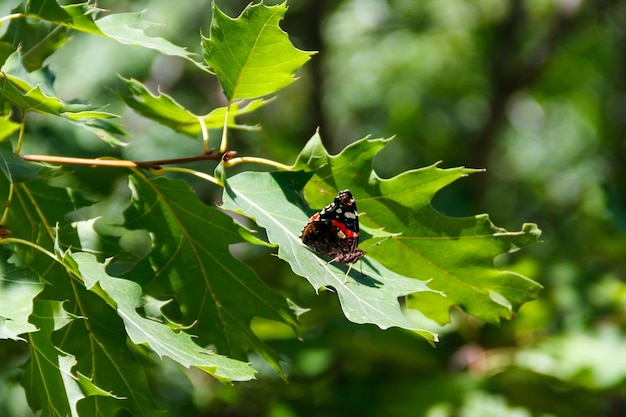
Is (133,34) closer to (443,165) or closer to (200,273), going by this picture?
(200,273)

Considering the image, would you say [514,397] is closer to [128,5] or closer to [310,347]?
[310,347]

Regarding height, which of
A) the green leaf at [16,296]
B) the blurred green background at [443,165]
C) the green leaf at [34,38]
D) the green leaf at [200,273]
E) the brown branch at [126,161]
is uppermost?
the green leaf at [34,38]

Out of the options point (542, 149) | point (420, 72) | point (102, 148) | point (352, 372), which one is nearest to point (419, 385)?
point (352, 372)

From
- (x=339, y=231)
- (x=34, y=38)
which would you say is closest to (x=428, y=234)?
(x=339, y=231)

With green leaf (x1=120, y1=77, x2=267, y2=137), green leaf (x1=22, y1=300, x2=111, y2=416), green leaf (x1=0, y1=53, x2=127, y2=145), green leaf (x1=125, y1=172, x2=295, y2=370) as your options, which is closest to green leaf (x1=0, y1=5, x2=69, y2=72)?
green leaf (x1=0, y1=53, x2=127, y2=145)

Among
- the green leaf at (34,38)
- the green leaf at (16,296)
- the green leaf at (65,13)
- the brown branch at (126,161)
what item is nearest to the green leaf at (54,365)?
the green leaf at (16,296)

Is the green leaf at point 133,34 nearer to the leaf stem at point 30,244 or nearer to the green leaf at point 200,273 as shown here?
the green leaf at point 200,273

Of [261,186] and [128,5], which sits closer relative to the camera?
[261,186]
